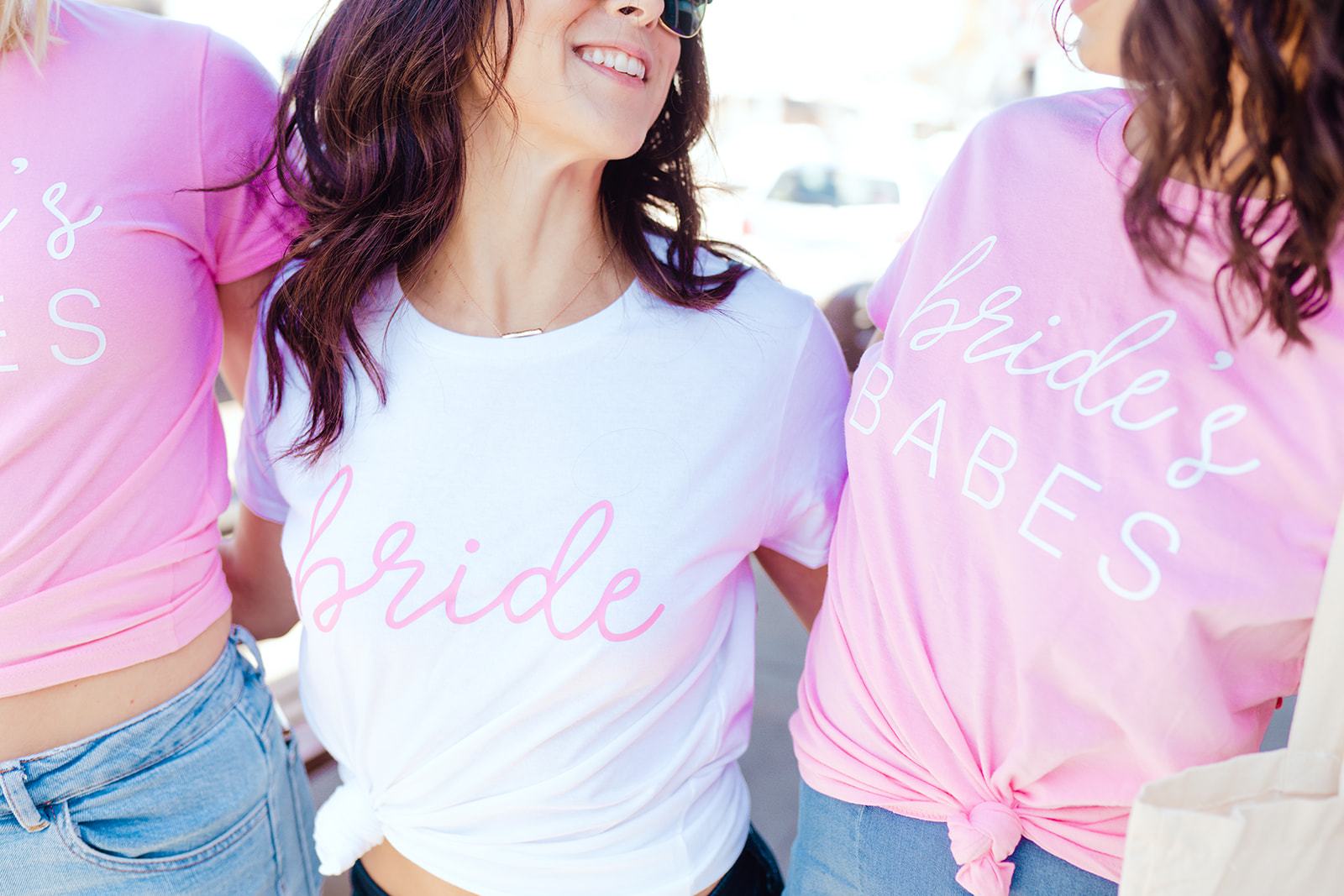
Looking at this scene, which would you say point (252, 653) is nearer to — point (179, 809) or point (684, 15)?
point (179, 809)

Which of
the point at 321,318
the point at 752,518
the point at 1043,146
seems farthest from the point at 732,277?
the point at 321,318

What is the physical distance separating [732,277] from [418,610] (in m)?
0.67

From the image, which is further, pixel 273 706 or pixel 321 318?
pixel 273 706

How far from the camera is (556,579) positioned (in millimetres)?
1396

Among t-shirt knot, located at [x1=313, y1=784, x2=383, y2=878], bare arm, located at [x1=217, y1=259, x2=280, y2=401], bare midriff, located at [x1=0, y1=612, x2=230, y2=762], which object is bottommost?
t-shirt knot, located at [x1=313, y1=784, x2=383, y2=878]

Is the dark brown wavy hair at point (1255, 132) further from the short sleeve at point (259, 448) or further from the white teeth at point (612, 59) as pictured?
the short sleeve at point (259, 448)

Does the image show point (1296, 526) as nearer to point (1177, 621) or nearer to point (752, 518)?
point (1177, 621)

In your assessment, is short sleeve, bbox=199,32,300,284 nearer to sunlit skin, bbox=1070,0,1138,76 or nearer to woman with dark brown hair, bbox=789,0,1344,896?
woman with dark brown hair, bbox=789,0,1344,896

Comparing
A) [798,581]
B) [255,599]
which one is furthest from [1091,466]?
[255,599]

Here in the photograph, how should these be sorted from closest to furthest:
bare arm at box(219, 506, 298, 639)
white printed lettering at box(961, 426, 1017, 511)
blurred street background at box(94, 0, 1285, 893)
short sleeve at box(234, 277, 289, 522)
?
white printed lettering at box(961, 426, 1017, 511) < short sleeve at box(234, 277, 289, 522) < bare arm at box(219, 506, 298, 639) < blurred street background at box(94, 0, 1285, 893)

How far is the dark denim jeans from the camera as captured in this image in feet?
5.11

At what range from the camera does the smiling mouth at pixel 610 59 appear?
153cm

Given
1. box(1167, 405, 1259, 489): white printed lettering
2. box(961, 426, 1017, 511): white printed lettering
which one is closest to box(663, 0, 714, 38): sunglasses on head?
box(961, 426, 1017, 511): white printed lettering

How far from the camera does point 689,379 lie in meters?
1.49
